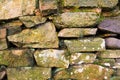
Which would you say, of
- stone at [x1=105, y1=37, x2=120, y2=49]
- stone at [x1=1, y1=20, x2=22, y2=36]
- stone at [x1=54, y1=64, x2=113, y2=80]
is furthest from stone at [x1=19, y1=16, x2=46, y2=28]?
stone at [x1=105, y1=37, x2=120, y2=49]

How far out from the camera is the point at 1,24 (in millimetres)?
3078

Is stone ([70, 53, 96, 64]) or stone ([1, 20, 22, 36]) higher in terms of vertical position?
stone ([1, 20, 22, 36])

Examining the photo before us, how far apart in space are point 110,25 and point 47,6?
79 centimetres

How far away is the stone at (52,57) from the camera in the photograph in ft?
9.84

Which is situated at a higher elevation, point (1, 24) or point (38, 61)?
point (1, 24)

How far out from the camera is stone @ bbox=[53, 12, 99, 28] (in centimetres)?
297

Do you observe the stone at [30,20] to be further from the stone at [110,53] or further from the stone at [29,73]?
the stone at [110,53]

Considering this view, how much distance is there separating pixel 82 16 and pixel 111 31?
0.39 metres

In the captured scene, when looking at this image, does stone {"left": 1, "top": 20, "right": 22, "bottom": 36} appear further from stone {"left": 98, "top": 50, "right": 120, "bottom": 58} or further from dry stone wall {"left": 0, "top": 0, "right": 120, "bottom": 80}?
stone {"left": 98, "top": 50, "right": 120, "bottom": 58}

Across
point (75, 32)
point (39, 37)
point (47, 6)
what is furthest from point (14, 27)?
point (75, 32)

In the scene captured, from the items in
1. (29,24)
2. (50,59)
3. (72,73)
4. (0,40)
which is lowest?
(72,73)

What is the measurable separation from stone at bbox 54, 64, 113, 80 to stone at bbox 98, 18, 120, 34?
1.53ft

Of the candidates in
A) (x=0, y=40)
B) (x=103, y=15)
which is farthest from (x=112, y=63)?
(x=0, y=40)

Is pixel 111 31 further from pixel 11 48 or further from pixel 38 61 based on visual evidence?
pixel 11 48
